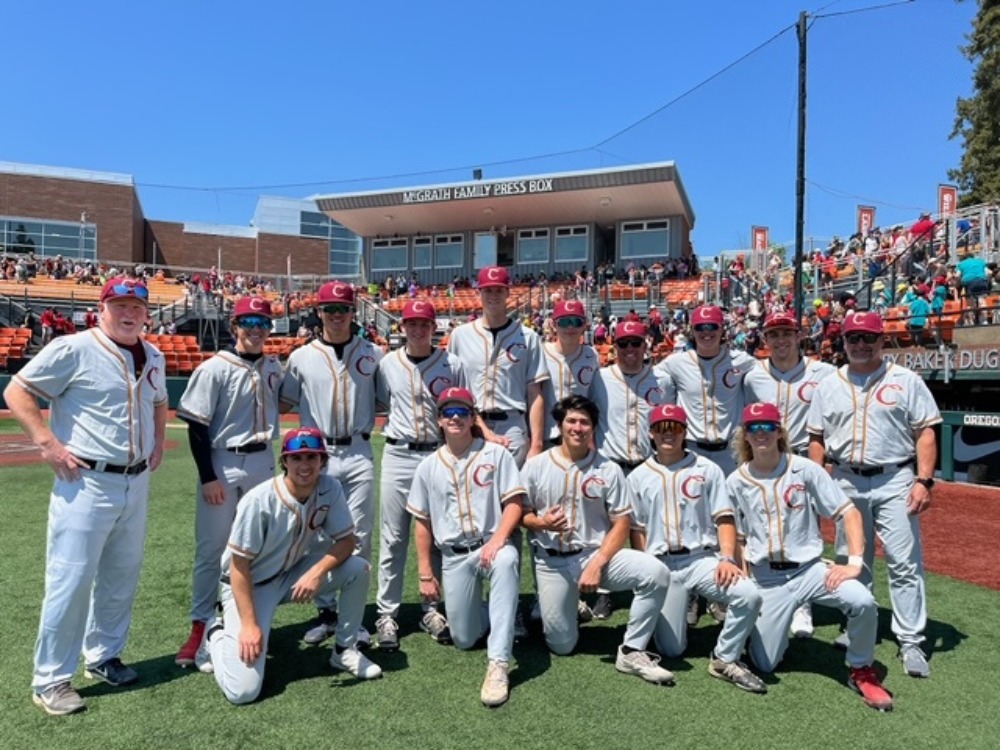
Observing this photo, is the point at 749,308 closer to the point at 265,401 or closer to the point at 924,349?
the point at 924,349

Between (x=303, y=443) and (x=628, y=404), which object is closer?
(x=303, y=443)

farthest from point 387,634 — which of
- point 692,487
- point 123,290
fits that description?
point 123,290

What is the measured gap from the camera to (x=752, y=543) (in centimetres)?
386

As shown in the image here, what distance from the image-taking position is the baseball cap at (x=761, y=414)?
12.5 feet

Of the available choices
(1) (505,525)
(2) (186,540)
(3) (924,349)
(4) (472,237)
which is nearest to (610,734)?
(1) (505,525)

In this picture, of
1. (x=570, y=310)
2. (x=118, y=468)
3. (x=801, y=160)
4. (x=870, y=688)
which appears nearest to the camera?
(x=118, y=468)

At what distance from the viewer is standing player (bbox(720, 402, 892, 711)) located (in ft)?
11.8

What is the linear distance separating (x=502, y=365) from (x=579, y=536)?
45.1 inches

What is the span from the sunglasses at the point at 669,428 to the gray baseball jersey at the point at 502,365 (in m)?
0.86

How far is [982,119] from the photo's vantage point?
30406 mm

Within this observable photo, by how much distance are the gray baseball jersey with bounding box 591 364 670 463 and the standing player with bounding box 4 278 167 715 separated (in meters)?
2.63

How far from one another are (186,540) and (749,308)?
14313 millimetres

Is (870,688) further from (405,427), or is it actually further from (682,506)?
(405,427)

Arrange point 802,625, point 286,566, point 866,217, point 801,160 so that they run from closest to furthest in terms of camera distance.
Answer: point 286,566, point 802,625, point 801,160, point 866,217
